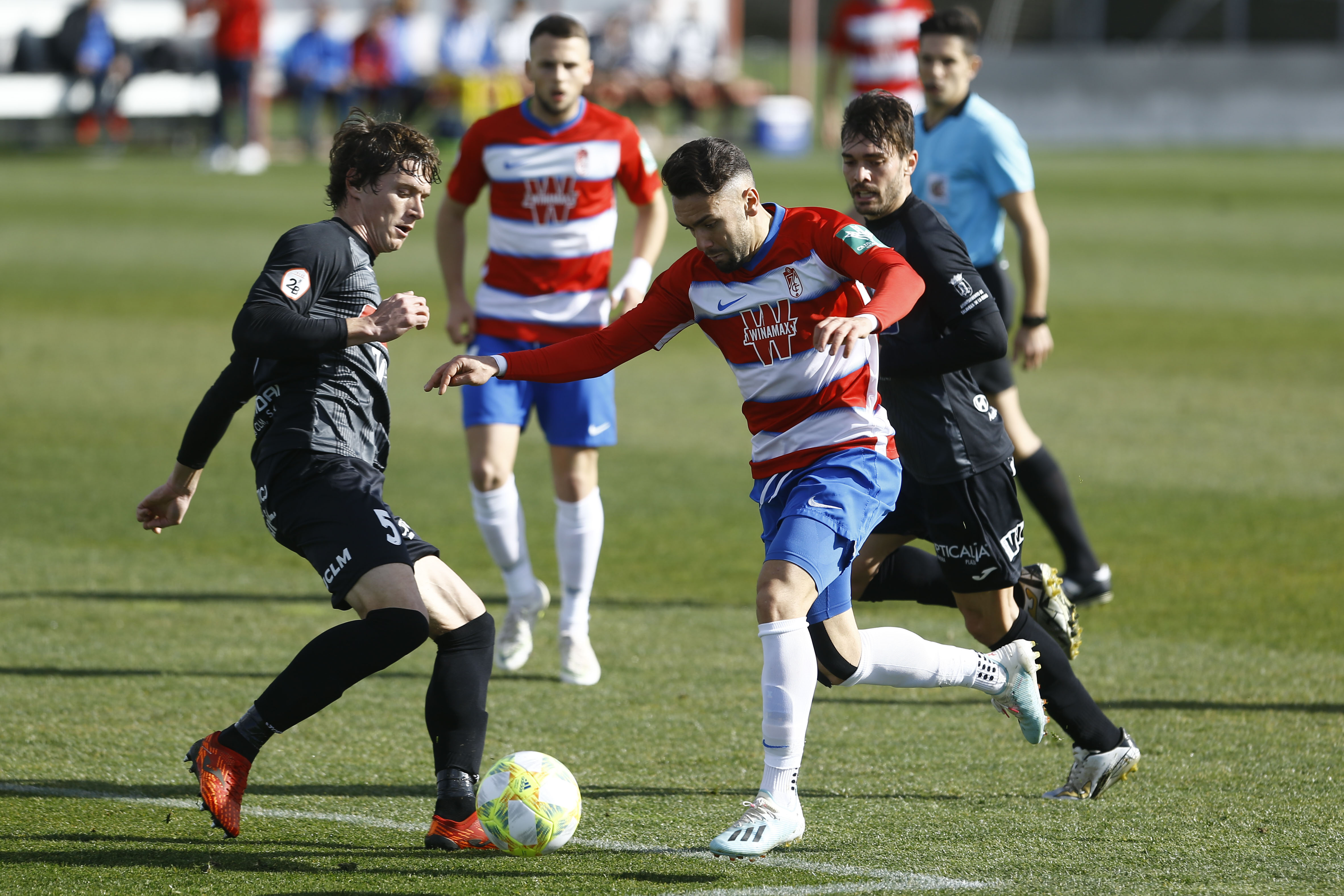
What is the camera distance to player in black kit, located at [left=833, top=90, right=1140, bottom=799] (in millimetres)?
4520

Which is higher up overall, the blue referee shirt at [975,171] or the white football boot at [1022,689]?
the blue referee shirt at [975,171]

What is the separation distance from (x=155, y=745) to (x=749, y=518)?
13.3ft

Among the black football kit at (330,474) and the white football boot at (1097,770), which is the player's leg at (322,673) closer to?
the black football kit at (330,474)

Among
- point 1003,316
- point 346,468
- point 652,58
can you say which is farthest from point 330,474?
point 652,58

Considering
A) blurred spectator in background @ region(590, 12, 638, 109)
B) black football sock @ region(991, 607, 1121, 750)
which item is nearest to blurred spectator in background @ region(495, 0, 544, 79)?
blurred spectator in background @ region(590, 12, 638, 109)

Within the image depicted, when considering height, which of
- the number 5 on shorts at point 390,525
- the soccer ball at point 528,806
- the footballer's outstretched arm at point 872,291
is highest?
the footballer's outstretched arm at point 872,291

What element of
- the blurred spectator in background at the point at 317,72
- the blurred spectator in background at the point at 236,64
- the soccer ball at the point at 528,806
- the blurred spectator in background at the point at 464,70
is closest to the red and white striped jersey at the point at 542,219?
the soccer ball at the point at 528,806

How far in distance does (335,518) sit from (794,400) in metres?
1.21

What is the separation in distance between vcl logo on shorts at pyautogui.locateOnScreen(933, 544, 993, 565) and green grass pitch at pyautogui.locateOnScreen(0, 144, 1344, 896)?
664 mm

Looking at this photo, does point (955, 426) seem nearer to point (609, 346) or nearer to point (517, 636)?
point (609, 346)

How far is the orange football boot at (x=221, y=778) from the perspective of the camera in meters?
4.09

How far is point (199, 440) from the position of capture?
442cm

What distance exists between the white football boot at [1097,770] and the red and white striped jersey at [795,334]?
1.04m

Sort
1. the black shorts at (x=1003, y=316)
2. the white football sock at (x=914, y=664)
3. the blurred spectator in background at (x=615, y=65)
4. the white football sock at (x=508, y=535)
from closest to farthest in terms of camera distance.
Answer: the white football sock at (x=914, y=664)
the white football sock at (x=508, y=535)
the black shorts at (x=1003, y=316)
the blurred spectator in background at (x=615, y=65)
